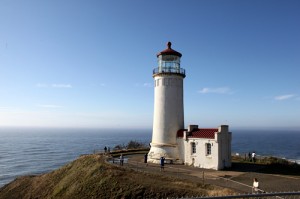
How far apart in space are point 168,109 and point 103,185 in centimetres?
1013

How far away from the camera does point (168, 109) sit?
26.3 m

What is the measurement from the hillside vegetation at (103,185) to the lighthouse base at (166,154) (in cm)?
494

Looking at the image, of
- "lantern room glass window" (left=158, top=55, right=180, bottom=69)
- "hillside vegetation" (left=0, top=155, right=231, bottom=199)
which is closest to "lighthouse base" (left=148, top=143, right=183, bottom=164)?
"hillside vegetation" (left=0, top=155, right=231, bottom=199)

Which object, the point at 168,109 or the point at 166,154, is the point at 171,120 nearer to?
the point at 168,109

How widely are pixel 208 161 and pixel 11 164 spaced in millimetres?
45072

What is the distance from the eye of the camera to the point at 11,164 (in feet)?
178

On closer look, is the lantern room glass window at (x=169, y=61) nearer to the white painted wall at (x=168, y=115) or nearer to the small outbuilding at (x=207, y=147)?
the white painted wall at (x=168, y=115)

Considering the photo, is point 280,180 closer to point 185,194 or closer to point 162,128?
point 185,194

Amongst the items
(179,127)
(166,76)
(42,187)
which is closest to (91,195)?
(42,187)

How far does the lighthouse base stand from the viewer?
25.7m

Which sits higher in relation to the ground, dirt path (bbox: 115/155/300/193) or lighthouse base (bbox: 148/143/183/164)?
lighthouse base (bbox: 148/143/183/164)

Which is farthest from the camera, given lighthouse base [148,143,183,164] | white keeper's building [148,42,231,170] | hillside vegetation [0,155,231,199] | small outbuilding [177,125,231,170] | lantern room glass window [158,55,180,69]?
lantern room glass window [158,55,180,69]

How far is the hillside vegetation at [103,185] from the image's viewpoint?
16.3 m

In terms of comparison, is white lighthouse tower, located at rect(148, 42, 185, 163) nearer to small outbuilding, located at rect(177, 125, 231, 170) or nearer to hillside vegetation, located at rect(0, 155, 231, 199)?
small outbuilding, located at rect(177, 125, 231, 170)
